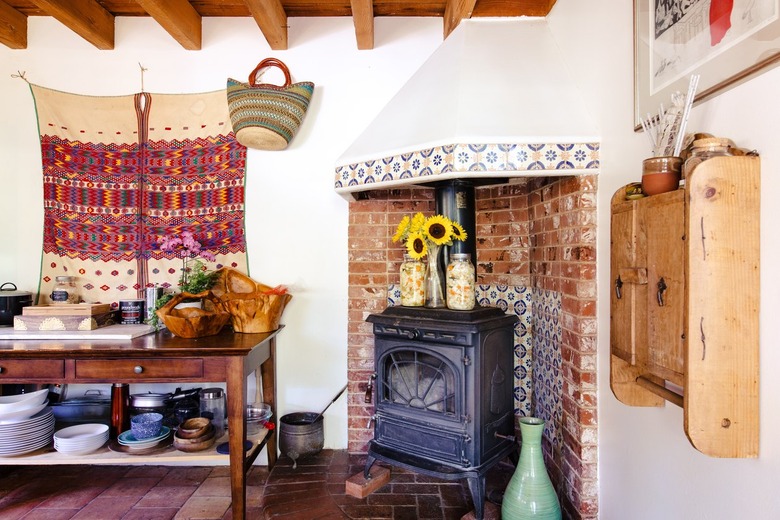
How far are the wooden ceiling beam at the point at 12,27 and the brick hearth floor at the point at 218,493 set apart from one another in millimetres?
2445

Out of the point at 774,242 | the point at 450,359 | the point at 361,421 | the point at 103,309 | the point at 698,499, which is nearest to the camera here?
the point at 774,242

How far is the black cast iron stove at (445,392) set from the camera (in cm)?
197

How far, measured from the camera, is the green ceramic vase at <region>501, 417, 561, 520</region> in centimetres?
180

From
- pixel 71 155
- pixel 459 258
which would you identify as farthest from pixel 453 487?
pixel 71 155

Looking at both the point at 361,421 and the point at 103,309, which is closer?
the point at 103,309

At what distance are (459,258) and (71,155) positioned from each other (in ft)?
7.73

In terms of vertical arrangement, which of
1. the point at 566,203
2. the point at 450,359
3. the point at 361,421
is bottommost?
the point at 361,421

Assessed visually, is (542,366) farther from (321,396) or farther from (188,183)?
(188,183)

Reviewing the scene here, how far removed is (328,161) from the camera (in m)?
2.71

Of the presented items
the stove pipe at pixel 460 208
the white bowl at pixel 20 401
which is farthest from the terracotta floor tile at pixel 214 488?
the stove pipe at pixel 460 208

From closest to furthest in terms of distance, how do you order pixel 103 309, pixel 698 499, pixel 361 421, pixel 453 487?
pixel 698 499, pixel 453 487, pixel 103 309, pixel 361 421

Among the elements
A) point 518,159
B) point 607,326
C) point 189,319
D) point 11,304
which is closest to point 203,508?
point 189,319

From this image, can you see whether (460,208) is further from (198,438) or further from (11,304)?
(11,304)

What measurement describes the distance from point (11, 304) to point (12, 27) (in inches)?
62.5
